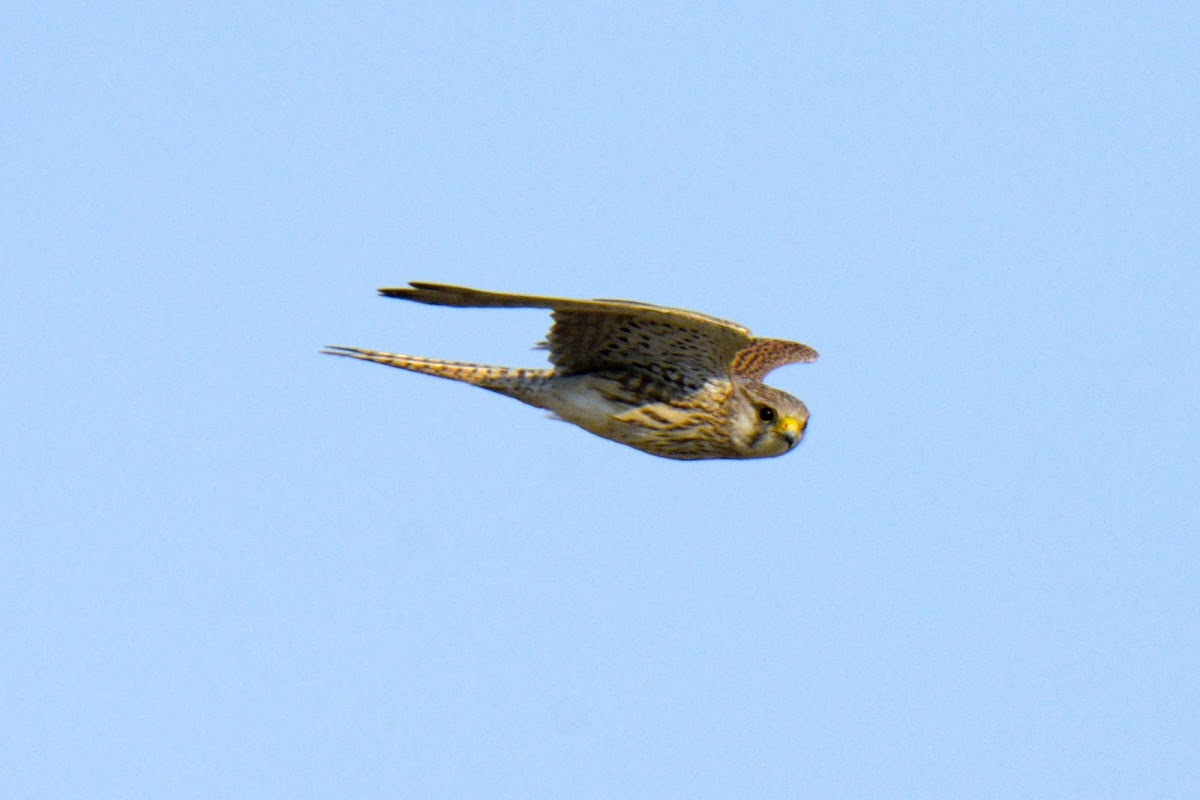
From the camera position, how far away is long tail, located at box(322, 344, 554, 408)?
8.81m

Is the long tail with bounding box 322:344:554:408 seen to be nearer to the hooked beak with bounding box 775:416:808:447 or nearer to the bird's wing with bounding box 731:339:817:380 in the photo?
the hooked beak with bounding box 775:416:808:447

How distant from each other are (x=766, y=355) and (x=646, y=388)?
2341mm

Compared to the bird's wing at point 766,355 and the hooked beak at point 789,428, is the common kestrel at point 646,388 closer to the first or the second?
the hooked beak at point 789,428

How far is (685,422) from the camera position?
28.5 feet

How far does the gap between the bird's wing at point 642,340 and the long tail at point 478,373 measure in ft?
0.52

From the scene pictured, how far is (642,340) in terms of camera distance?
27.8 feet

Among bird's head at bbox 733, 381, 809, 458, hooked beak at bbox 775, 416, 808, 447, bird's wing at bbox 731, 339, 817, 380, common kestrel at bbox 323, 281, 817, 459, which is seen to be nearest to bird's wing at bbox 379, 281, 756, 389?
common kestrel at bbox 323, 281, 817, 459

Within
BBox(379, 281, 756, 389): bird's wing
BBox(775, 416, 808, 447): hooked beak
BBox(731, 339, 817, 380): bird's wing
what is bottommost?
BBox(775, 416, 808, 447): hooked beak

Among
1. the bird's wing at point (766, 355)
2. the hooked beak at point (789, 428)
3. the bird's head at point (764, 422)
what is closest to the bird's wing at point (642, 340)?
the bird's head at point (764, 422)

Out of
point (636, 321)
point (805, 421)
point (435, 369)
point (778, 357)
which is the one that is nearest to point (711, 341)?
point (636, 321)

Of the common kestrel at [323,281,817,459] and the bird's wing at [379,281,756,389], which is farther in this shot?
the common kestrel at [323,281,817,459]

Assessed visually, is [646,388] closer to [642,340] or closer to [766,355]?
[642,340]

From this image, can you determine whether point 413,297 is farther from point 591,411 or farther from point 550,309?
point 591,411

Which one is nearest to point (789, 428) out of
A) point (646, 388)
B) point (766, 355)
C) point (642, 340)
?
point (646, 388)
